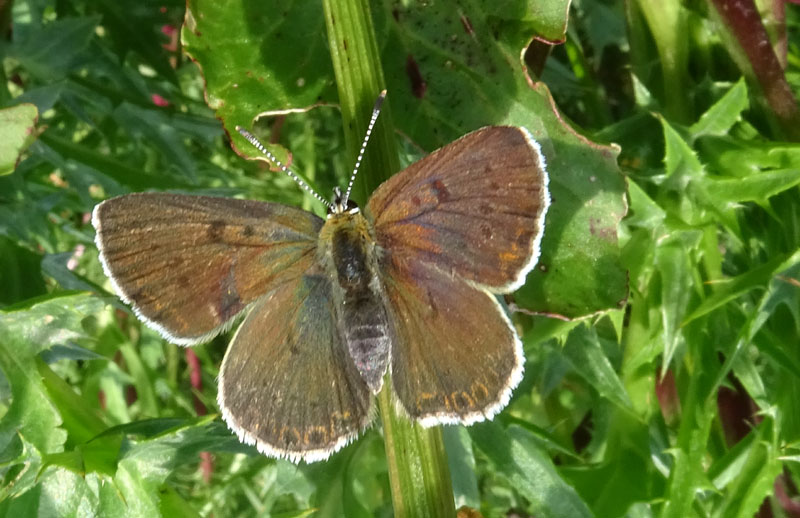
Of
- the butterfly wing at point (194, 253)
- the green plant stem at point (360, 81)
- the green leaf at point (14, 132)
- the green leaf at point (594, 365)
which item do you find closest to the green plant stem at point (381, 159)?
the green plant stem at point (360, 81)

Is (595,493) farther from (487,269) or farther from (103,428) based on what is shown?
(103,428)

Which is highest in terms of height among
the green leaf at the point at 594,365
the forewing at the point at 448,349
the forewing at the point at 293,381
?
the forewing at the point at 448,349

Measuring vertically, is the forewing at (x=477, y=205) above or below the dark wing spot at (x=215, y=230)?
above

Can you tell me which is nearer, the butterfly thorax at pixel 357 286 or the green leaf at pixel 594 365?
the butterfly thorax at pixel 357 286

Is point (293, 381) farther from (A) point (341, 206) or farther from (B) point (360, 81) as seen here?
(B) point (360, 81)

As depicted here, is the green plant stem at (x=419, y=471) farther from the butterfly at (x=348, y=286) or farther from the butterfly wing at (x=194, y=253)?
the butterfly wing at (x=194, y=253)

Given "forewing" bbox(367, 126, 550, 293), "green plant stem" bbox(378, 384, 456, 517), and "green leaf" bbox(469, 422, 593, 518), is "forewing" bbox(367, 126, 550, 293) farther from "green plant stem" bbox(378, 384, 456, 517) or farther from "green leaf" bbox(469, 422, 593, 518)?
"green leaf" bbox(469, 422, 593, 518)
